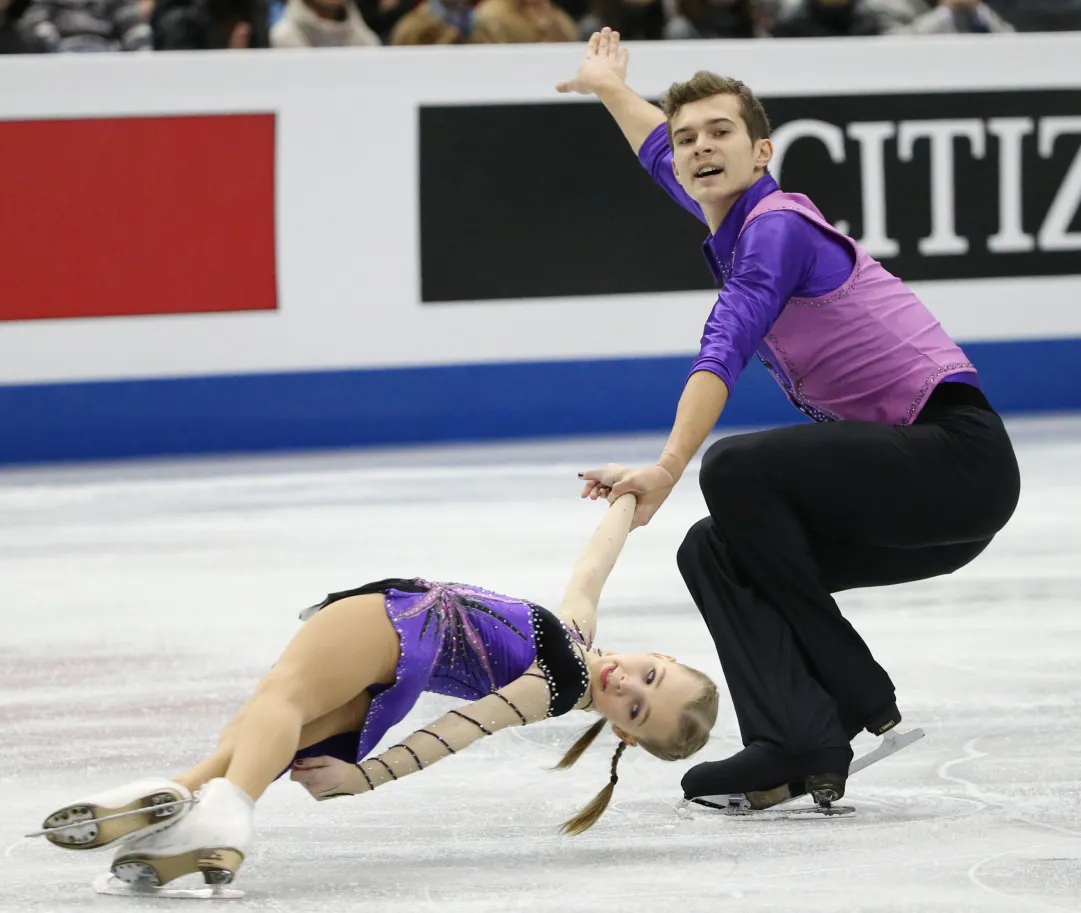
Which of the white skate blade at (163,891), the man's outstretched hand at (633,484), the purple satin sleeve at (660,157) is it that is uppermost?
the purple satin sleeve at (660,157)

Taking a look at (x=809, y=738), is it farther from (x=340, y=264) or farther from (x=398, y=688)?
(x=340, y=264)

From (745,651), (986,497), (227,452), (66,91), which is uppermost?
(66,91)

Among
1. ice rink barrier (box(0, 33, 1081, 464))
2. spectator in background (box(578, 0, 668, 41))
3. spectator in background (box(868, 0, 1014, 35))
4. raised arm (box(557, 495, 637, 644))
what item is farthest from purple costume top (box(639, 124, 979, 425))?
spectator in background (box(868, 0, 1014, 35))

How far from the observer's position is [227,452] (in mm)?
6977

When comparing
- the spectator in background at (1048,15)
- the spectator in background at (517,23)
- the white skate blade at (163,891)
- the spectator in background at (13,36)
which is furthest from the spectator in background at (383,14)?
the white skate blade at (163,891)

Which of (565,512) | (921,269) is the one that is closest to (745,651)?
(565,512)

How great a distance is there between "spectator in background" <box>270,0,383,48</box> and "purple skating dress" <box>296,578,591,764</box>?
4.69 metres

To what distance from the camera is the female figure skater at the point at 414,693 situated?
2.44 m

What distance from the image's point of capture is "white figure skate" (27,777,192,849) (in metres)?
2.32

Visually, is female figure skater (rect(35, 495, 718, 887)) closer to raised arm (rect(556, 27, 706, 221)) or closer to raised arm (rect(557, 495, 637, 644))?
raised arm (rect(557, 495, 637, 644))

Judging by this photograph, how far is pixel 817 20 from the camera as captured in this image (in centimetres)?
772

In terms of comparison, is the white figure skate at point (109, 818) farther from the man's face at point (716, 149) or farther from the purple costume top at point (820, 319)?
the man's face at point (716, 149)

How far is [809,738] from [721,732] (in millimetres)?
496

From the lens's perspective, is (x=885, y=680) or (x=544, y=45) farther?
(x=544, y=45)
